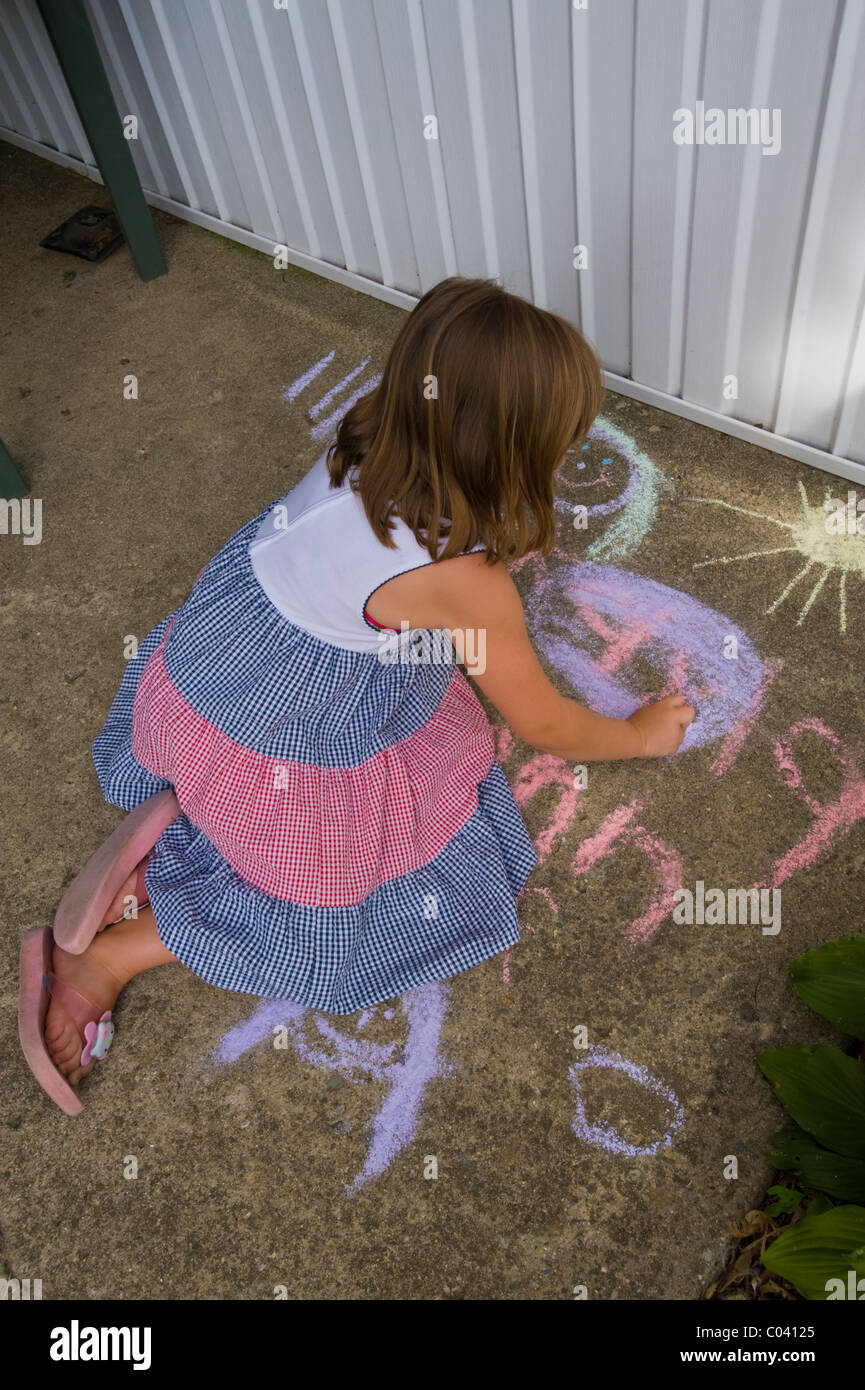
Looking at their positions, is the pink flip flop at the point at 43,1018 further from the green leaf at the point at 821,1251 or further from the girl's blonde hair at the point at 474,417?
the green leaf at the point at 821,1251

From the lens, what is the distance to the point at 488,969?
6.61 feet

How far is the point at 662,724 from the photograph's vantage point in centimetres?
213

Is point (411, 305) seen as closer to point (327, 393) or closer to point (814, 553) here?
point (327, 393)

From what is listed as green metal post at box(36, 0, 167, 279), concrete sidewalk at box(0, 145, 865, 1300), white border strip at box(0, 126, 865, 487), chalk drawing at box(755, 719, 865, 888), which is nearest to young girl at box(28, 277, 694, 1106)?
concrete sidewalk at box(0, 145, 865, 1300)

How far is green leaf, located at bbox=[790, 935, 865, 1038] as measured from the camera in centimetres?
178

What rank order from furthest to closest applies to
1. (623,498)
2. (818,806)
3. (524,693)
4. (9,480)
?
(9,480), (623,498), (818,806), (524,693)

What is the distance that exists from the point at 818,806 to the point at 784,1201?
74 cm

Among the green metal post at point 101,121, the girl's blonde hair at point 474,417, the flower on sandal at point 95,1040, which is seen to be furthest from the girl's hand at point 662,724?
the green metal post at point 101,121

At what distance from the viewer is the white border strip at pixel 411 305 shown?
2.58 metres

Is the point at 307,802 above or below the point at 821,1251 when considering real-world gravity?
above

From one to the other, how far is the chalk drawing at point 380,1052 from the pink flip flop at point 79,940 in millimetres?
252

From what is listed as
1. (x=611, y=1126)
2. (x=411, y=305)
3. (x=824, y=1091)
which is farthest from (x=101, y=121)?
(x=824, y=1091)

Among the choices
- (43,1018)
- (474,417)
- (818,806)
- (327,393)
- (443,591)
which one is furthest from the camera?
(327,393)

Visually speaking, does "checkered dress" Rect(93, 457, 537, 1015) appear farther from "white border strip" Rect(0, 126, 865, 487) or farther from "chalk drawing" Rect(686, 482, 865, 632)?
"white border strip" Rect(0, 126, 865, 487)
